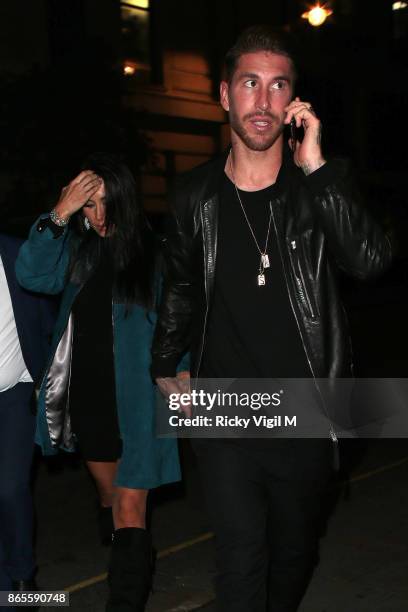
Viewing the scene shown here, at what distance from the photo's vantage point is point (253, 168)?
2.92 metres

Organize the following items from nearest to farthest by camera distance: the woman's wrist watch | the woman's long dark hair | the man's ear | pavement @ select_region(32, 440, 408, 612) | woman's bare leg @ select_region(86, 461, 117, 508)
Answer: the man's ear < the woman's wrist watch < the woman's long dark hair < pavement @ select_region(32, 440, 408, 612) < woman's bare leg @ select_region(86, 461, 117, 508)

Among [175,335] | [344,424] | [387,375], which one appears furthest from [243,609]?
[387,375]

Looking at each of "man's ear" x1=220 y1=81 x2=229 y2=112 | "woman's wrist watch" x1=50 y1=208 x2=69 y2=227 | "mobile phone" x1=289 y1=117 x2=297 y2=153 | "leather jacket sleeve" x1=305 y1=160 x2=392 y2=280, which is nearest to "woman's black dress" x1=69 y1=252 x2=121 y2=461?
"woman's wrist watch" x1=50 y1=208 x2=69 y2=227

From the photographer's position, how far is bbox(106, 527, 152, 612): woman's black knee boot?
342 centimetres

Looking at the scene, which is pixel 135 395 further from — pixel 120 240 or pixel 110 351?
pixel 120 240

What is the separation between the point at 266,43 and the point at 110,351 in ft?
5.11

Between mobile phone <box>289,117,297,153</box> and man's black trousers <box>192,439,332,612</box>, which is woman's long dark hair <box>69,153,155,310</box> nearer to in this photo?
man's black trousers <box>192,439,332,612</box>

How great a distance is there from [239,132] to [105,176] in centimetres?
100

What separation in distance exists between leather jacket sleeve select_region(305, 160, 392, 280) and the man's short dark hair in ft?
1.54

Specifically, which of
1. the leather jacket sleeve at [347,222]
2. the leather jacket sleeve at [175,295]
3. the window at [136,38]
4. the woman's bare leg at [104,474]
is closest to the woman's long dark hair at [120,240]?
the leather jacket sleeve at [175,295]

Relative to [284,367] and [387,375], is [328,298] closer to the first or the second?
[284,367]

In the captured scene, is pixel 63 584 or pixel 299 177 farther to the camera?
pixel 63 584

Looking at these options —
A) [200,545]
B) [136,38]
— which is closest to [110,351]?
[200,545]

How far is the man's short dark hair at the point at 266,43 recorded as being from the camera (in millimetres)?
2822
